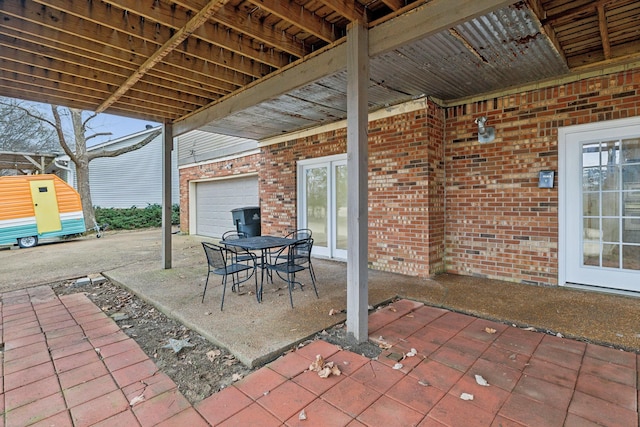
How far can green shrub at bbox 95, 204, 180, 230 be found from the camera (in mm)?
13852

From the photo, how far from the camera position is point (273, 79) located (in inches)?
144

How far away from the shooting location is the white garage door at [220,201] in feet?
29.2

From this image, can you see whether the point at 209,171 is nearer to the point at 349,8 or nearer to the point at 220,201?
the point at 220,201

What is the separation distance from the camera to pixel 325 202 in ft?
20.6

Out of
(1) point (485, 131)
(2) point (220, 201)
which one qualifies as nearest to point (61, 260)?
(2) point (220, 201)

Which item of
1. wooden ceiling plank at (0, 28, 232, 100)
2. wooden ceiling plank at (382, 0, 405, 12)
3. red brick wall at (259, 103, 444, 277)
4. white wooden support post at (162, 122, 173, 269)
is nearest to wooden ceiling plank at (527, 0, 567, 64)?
wooden ceiling plank at (382, 0, 405, 12)

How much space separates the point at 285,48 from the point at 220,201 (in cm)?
758

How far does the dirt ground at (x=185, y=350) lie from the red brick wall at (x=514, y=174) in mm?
2863

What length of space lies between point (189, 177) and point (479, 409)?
36.1 feet

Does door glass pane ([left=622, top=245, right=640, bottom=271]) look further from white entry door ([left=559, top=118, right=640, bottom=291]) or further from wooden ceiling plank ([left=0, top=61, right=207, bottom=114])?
wooden ceiling plank ([left=0, top=61, right=207, bottom=114])

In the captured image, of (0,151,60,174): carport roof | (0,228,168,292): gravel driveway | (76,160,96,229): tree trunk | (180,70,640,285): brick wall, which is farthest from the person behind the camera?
(0,151,60,174): carport roof

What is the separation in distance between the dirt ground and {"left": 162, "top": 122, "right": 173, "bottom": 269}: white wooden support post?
158 cm

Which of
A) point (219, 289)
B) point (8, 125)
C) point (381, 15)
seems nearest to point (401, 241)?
point (219, 289)

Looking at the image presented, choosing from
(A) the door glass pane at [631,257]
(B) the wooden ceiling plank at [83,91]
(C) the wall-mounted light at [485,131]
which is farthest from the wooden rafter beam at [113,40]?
(A) the door glass pane at [631,257]
